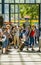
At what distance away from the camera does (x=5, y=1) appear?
965 inches

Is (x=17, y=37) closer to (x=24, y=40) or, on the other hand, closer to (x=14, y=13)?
(x=24, y=40)

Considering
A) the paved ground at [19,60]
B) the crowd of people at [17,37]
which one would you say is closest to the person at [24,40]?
the crowd of people at [17,37]

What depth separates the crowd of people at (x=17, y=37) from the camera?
1608 centimetres

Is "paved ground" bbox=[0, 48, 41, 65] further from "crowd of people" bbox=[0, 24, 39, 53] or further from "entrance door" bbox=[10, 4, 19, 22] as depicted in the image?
"entrance door" bbox=[10, 4, 19, 22]

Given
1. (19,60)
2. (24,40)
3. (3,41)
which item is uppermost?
(3,41)

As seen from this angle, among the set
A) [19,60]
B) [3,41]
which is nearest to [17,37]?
[3,41]

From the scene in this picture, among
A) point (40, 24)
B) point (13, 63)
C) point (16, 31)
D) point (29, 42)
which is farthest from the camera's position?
point (40, 24)

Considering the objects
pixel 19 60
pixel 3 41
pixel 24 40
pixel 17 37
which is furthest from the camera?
pixel 17 37

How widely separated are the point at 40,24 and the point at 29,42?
7.19 m

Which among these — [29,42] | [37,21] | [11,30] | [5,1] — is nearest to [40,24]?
[37,21]

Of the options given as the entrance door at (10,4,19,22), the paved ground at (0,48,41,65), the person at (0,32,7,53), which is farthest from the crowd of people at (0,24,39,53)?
the entrance door at (10,4,19,22)

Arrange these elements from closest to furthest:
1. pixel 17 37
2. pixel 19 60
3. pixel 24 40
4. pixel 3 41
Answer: pixel 19 60
pixel 3 41
pixel 24 40
pixel 17 37

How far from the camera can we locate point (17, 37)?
1858cm

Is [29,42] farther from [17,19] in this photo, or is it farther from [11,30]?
[17,19]
